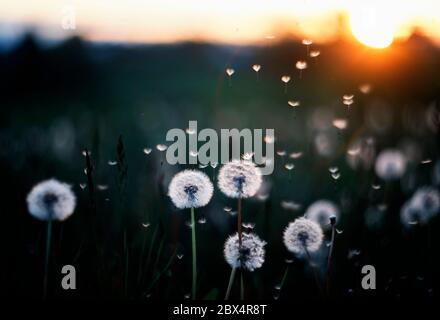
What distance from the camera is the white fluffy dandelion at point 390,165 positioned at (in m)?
2.73

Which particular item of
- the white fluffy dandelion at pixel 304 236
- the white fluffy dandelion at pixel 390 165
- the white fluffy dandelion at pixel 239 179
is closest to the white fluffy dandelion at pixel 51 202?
the white fluffy dandelion at pixel 239 179

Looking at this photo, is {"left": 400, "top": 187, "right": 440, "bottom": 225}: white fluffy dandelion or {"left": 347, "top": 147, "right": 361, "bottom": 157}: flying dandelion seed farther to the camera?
{"left": 347, "top": 147, "right": 361, "bottom": 157}: flying dandelion seed

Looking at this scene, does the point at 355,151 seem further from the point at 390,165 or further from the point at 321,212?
the point at 321,212

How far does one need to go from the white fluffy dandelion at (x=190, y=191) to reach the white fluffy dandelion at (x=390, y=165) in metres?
1.24

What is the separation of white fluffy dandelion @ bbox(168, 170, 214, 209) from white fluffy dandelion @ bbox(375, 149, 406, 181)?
1.24 metres

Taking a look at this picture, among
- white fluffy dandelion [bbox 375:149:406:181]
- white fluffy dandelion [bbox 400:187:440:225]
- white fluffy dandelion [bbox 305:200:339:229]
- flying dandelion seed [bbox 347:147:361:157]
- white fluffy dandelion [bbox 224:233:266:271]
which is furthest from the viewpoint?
white fluffy dandelion [bbox 375:149:406:181]

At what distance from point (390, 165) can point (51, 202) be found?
1.77 meters

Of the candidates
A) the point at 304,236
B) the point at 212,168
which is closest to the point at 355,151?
the point at 212,168

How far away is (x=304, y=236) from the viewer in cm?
177

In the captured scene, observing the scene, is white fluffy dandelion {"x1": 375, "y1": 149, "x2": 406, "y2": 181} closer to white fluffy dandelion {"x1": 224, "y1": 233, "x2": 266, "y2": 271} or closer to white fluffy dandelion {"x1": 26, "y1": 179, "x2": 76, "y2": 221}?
white fluffy dandelion {"x1": 224, "y1": 233, "x2": 266, "y2": 271}

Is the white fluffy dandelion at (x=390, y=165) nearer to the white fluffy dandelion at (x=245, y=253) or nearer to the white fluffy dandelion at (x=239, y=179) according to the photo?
the white fluffy dandelion at (x=239, y=179)

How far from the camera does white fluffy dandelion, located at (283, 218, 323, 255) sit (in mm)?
1763

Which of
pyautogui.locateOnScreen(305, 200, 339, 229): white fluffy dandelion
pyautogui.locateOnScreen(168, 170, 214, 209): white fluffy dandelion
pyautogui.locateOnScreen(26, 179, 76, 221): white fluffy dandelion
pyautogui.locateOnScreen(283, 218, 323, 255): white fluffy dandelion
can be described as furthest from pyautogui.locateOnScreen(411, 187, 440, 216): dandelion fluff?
pyautogui.locateOnScreen(26, 179, 76, 221): white fluffy dandelion
